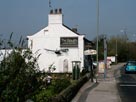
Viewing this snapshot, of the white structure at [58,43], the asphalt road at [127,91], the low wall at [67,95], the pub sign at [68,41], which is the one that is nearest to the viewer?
the low wall at [67,95]

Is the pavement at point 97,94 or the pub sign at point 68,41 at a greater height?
the pub sign at point 68,41

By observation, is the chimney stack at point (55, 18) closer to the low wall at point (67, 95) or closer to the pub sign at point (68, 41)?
the pub sign at point (68, 41)

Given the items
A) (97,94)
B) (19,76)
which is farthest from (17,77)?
(97,94)

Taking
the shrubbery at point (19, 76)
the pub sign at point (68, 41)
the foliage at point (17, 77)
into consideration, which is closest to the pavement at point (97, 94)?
the shrubbery at point (19, 76)

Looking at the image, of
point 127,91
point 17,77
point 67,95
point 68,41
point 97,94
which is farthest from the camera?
point 68,41

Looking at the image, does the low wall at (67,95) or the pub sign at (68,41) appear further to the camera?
the pub sign at (68,41)

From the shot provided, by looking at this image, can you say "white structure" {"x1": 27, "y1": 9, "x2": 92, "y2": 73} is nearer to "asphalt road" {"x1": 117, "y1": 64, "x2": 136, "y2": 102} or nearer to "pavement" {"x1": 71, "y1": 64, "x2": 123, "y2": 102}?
"asphalt road" {"x1": 117, "y1": 64, "x2": 136, "y2": 102}

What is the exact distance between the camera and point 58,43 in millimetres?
58656

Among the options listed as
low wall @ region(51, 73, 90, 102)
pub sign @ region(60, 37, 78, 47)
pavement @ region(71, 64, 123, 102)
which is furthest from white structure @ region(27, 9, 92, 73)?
low wall @ region(51, 73, 90, 102)

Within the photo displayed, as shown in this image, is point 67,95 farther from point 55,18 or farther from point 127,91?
point 55,18

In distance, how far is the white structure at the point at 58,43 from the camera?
189 feet

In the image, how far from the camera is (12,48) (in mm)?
8812

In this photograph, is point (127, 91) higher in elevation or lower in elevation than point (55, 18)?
lower

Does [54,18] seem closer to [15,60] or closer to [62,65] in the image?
[62,65]
